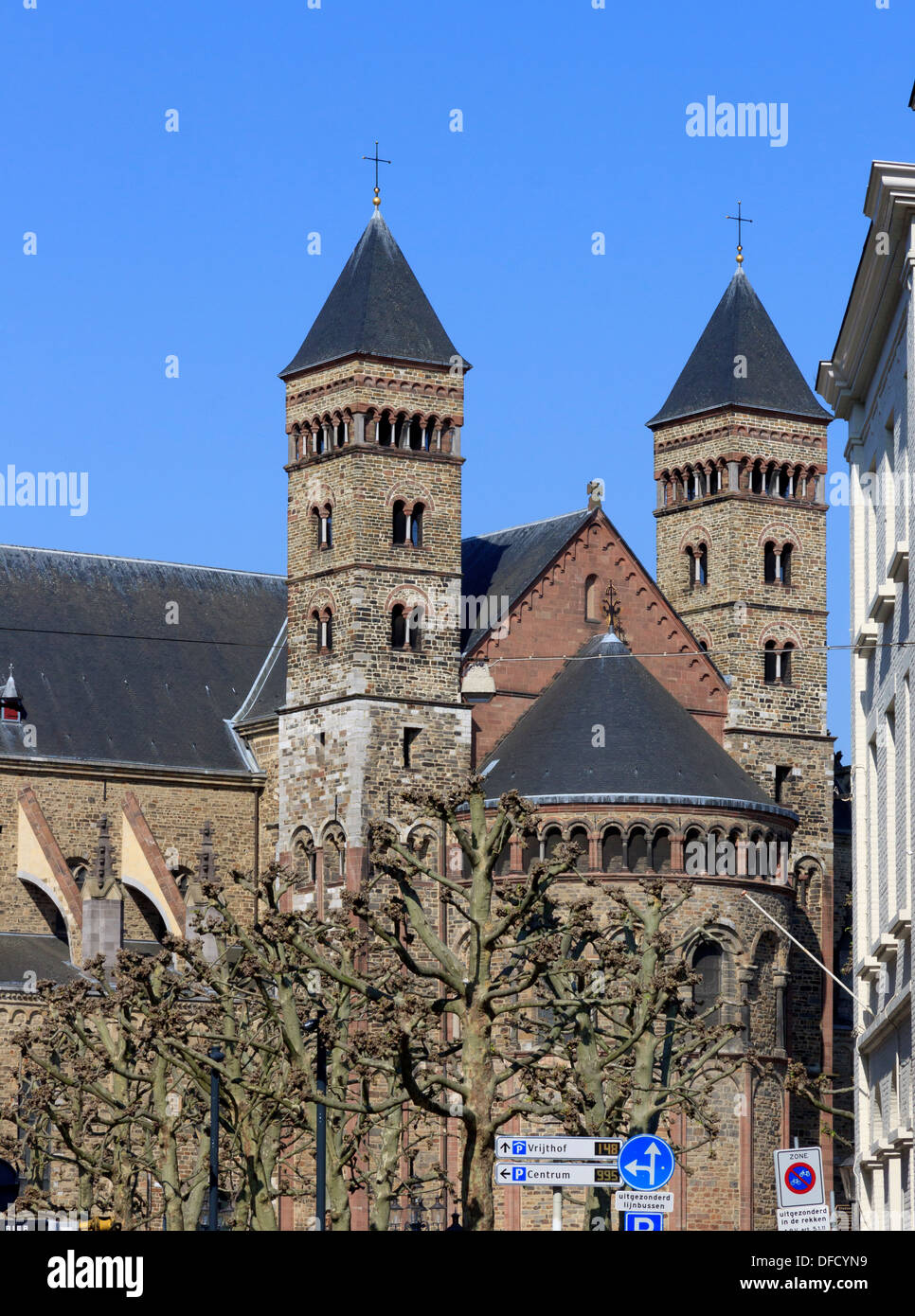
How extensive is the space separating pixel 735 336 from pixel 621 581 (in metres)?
8.79

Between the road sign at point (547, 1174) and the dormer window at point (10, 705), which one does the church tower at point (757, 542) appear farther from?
the road sign at point (547, 1174)

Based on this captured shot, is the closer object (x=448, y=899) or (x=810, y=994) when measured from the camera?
(x=448, y=899)

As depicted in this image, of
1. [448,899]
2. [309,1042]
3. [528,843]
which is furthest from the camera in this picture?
[528,843]

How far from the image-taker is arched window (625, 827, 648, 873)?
63.6 meters

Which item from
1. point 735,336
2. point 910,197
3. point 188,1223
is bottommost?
point 188,1223

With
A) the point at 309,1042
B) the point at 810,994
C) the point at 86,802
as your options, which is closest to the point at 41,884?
the point at 86,802

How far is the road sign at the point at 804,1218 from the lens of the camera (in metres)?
23.8

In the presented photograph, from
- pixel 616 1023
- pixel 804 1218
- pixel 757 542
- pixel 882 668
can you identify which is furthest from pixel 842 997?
pixel 804 1218

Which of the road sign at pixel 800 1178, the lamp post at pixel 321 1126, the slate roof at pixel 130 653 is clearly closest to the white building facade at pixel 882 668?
the road sign at pixel 800 1178

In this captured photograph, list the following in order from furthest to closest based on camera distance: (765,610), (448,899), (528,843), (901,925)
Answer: (765,610)
(528,843)
(448,899)
(901,925)

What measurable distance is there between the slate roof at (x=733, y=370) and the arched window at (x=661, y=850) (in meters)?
14.7

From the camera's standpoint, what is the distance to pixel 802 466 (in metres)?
74.3

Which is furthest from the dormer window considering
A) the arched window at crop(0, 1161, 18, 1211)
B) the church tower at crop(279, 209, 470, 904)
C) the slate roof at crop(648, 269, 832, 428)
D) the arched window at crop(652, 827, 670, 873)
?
the slate roof at crop(648, 269, 832, 428)

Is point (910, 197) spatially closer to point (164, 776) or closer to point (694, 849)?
point (694, 849)
